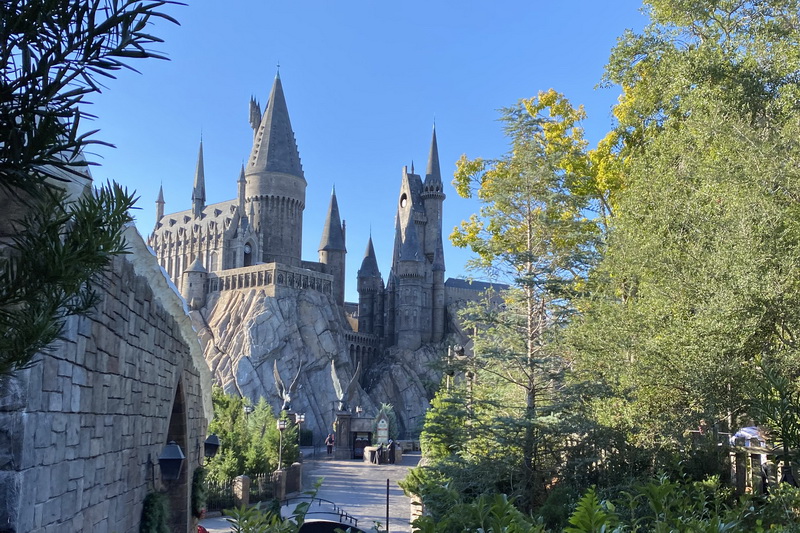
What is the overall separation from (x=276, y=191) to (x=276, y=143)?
213 inches

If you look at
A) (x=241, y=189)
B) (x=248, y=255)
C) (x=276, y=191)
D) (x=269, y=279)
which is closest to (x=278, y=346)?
(x=269, y=279)

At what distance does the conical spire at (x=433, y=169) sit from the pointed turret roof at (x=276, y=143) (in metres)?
14.9

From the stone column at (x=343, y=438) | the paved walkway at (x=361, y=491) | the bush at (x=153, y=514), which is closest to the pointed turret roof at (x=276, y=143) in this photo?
the stone column at (x=343, y=438)

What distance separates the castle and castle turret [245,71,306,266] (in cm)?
11

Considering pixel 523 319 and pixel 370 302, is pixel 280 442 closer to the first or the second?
pixel 523 319

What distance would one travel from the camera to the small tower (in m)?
69.8

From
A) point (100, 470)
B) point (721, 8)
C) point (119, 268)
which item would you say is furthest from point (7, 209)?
point (721, 8)

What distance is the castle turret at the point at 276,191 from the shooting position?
77375 mm

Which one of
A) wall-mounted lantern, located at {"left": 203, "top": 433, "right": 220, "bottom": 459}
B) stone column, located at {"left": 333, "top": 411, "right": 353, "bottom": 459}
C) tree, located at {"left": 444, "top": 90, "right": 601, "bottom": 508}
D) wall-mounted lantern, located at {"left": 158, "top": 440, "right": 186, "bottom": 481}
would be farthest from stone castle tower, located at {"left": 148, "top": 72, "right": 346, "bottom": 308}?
wall-mounted lantern, located at {"left": 158, "top": 440, "right": 186, "bottom": 481}

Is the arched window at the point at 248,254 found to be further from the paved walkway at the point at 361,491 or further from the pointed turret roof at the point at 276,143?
the paved walkway at the point at 361,491

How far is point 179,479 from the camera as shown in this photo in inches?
357

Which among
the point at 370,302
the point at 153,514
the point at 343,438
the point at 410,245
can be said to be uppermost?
the point at 410,245

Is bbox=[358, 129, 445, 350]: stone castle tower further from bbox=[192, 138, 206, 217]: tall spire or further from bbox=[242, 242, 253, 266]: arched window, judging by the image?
bbox=[192, 138, 206, 217]: tall spire

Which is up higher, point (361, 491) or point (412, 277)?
point (412, 277)
